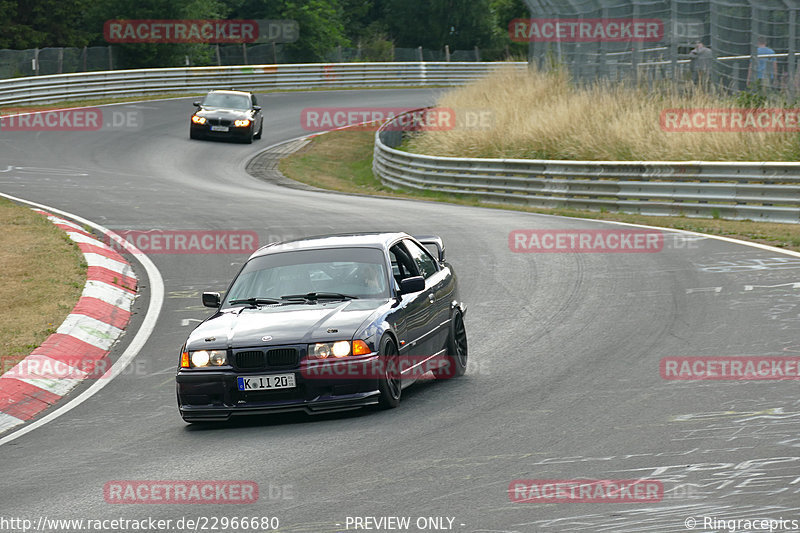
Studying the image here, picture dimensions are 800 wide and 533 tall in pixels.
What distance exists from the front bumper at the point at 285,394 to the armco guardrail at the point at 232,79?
30650 mm

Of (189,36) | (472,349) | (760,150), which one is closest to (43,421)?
(472,349)

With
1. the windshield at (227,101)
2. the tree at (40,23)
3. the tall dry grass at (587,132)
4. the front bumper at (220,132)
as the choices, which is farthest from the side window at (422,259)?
the tree at (40,23)

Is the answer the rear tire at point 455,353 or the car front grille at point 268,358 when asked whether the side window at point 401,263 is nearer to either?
the rear tire at point 455,353

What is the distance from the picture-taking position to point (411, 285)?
30.5ft

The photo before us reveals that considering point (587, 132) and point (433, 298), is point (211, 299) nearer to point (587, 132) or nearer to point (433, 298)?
point (433, 298)

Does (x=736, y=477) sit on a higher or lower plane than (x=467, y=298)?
higher

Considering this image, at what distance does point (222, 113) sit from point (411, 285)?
30.4 metres

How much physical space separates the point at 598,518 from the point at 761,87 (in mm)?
21513

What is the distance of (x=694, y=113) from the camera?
25922 mm

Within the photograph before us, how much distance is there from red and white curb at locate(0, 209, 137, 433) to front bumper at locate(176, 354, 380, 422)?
1879mm

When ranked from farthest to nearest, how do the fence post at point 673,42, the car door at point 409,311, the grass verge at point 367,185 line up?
the fence post at point 673,42, the grass verge at point 367,185, the car door at point 409,311

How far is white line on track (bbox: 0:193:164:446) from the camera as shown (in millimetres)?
9380

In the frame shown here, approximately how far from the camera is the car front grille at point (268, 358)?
840cm

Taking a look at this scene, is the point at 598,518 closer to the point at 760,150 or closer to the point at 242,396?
the point at 242,396
